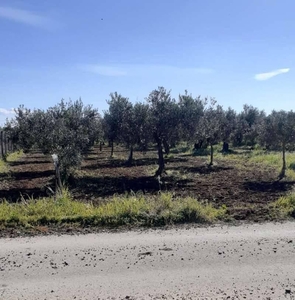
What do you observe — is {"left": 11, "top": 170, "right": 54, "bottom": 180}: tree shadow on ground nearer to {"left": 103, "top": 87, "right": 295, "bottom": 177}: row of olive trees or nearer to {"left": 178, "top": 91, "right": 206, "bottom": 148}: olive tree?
{"left": 103, "top": 87, "right": 295, "bottom": 177}: row of olive trees

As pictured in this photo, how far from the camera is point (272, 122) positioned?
22625 millimetres

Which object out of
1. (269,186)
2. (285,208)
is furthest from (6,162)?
(285,208)

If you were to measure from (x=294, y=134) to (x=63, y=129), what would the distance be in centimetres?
1296

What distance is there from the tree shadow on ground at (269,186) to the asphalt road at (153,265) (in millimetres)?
8443

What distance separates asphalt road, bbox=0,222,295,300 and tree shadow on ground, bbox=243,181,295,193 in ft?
27.7

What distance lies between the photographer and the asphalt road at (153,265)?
4785 mm

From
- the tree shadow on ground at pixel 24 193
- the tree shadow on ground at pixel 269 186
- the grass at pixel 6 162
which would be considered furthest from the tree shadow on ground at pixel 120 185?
the grass at pixel 6 162

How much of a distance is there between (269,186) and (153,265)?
12435 mm

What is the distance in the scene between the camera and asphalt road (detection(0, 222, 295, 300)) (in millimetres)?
4785

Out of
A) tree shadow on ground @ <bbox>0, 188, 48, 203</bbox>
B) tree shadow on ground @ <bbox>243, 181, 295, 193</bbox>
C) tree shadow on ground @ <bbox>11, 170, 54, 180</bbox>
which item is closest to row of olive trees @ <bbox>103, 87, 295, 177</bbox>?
tree shadow on ground @ <bbox>243, 181, 295, 193</bbox>

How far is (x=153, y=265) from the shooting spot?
5.61 meters

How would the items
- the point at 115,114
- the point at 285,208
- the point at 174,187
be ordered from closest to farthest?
the point at 285,208 < the point at 174,187 < the point at 115,114

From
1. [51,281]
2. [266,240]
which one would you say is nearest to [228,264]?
[266,240]

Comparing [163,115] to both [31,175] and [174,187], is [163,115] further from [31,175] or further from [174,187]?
[31,175]
